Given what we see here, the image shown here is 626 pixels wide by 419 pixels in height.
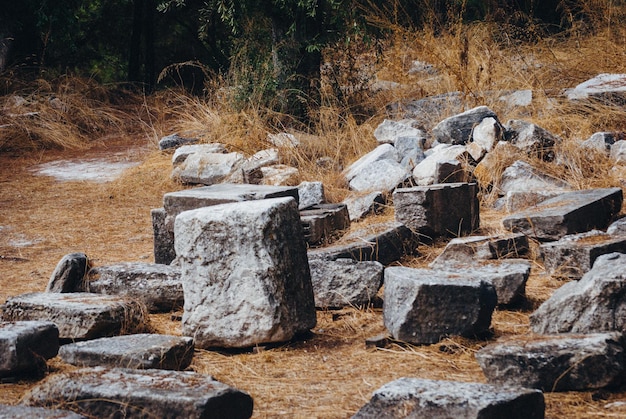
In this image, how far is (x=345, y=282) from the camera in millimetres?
5020

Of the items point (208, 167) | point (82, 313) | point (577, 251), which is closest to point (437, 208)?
point (577, 251)

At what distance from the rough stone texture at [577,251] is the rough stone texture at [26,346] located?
295cm

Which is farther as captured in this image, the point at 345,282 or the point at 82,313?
the point at 345,282

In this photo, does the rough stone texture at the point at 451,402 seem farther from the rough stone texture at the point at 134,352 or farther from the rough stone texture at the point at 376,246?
the rough stone texture at the point at 376,246

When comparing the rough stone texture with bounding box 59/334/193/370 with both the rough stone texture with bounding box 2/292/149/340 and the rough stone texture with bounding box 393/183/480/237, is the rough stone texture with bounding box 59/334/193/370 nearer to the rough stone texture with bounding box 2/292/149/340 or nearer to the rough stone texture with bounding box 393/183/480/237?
the rough stone texture with bounding box 2/292/149/340

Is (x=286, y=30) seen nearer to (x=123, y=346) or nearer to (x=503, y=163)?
(x=503, y=163)

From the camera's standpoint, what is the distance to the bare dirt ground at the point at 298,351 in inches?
139

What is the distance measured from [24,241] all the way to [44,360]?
3832 millimetres

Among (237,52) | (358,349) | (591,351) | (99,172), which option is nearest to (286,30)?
(237,52)

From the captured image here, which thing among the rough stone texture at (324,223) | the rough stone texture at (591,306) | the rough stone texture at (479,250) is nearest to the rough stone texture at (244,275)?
the rough stone texture at (591,306)

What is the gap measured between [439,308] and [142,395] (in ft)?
5.26

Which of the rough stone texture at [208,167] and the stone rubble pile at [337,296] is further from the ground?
the rough stone texture at [208,167]

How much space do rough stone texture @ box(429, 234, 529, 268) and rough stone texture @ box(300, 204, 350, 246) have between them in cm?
110

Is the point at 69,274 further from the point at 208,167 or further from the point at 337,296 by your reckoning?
the point at 208,167
